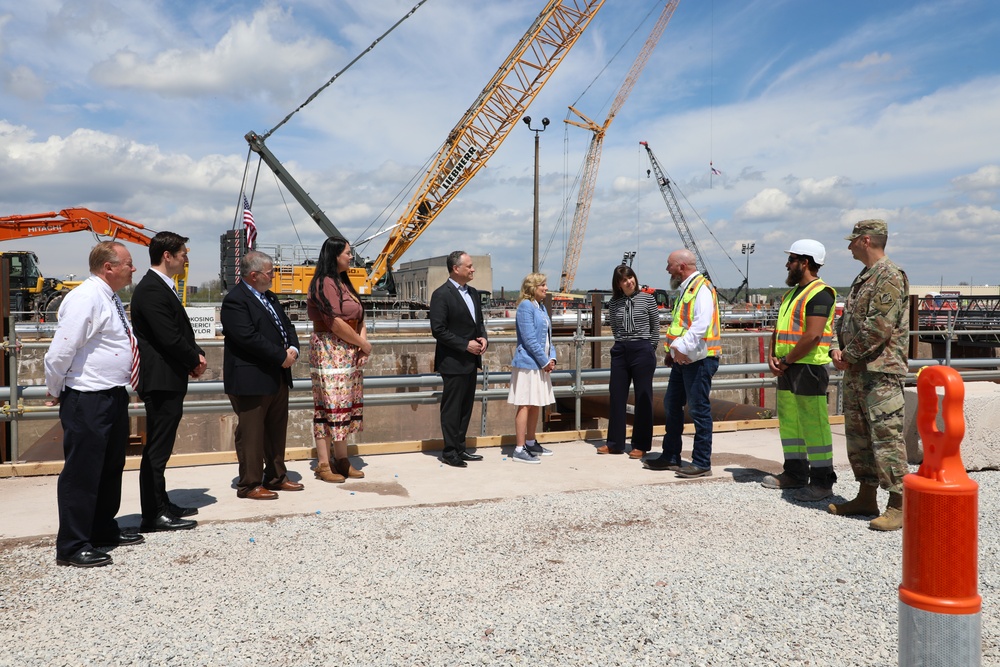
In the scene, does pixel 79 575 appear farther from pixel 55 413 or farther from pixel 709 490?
pixel 709 490

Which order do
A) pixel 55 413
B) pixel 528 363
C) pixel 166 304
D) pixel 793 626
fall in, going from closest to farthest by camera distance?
1. pixel 793 626
2. pixel 166 304
3. pixel 55 413
4. pixel 528 363

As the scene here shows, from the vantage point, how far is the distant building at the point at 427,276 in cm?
5597

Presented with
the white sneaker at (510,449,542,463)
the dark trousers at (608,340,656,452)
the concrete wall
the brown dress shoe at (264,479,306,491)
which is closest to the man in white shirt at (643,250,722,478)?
the dark trousers at (608,340,656,452)

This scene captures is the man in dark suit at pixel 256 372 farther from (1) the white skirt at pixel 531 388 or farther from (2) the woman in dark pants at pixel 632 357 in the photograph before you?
(2) the woman in dark pants at pixel 632 357

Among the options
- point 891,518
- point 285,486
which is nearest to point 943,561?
point 891,518

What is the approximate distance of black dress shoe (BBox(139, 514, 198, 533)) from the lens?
13.7ft

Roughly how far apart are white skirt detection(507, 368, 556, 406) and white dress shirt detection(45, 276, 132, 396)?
131 inches

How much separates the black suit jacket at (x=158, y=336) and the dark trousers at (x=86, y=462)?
12.6 inches

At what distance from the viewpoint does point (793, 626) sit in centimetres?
294

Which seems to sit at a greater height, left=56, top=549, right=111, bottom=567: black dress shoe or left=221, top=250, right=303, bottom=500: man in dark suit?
left=221, top=250, right=303, bottom=500: man in dark suit

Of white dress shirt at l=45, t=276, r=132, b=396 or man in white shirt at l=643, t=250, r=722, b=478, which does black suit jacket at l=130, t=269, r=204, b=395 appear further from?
man in white shirt at l=643, t=250, r=722, b=478

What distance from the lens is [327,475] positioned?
5414 mm

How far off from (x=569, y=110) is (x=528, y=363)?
56193mm

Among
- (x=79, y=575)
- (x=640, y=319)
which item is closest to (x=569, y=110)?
(x=640, y=319)
